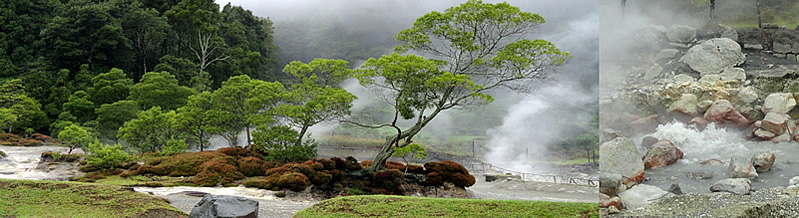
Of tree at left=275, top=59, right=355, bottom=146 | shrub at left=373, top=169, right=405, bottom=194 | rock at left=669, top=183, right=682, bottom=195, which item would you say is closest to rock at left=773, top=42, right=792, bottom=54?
rock at left=669, top=183, right=682, bottom=195

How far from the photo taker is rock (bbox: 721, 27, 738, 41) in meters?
3.78

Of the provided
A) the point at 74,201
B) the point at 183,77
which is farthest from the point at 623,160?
the point at 183,77

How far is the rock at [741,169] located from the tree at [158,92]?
47.0 feet

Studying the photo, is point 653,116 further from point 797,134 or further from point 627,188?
point 797,134

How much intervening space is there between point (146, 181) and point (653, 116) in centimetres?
836

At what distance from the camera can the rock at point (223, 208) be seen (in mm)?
5094

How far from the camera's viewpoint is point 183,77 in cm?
1770

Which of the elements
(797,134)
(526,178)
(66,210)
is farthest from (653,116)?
(526,178)

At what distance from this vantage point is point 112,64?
58.0ft

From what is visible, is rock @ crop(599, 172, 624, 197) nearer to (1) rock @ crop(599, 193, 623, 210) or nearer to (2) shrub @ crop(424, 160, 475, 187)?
(1) rock @ crop(599, 193, 623, 210)

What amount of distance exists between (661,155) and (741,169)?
538 mm

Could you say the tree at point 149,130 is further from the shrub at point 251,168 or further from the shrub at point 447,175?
the shrub at point 447,175

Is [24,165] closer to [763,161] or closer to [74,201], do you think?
[74,201]

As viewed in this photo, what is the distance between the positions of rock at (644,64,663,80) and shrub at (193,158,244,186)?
7453 mm
